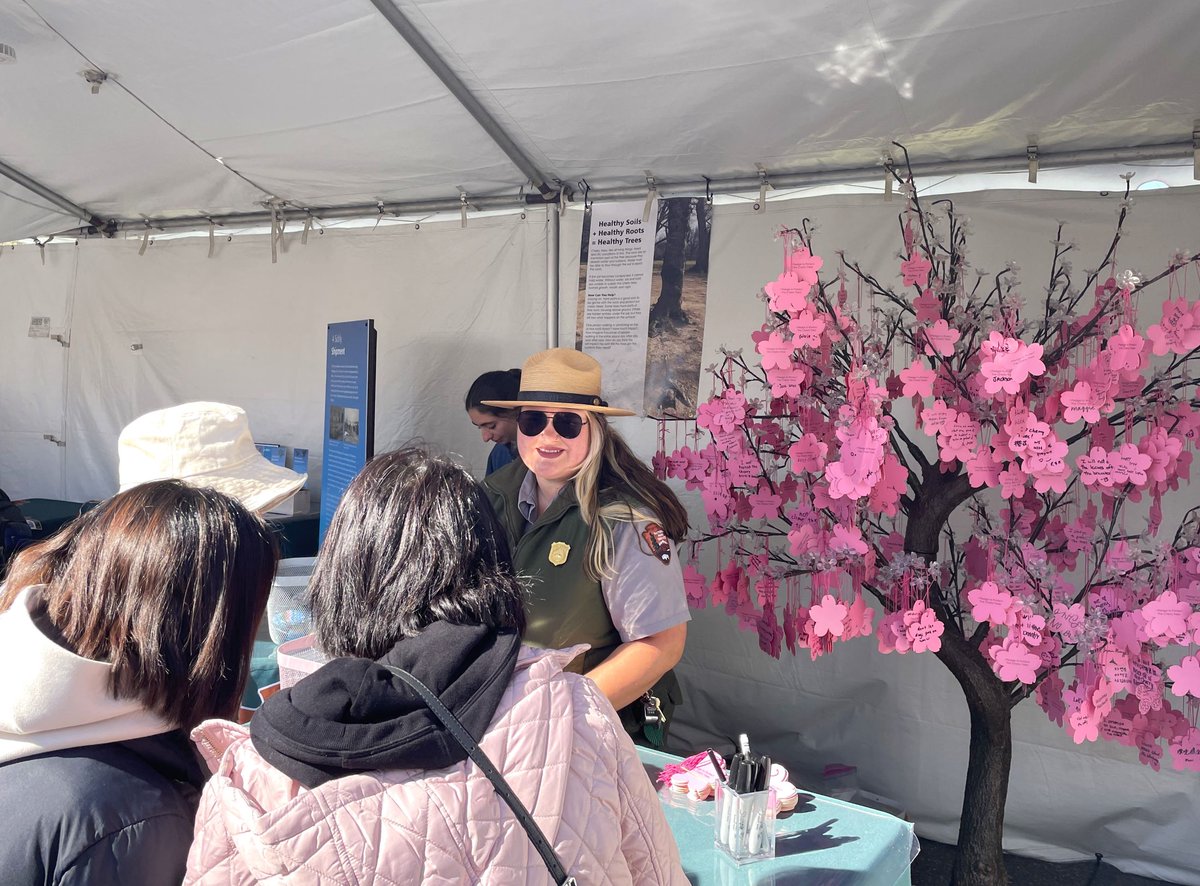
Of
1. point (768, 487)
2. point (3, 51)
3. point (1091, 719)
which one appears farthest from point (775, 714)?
point (3, 51)

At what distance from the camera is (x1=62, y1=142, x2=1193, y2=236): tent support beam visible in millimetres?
2543

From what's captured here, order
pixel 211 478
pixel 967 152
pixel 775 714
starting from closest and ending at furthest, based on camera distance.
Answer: pixel 211 478 → pixel 967 152 → pixel 775 714

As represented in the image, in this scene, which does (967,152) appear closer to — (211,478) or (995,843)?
(995,843)

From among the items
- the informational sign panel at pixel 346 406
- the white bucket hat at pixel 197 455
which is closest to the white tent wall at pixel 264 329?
the informational sign panel at pixel 346 406

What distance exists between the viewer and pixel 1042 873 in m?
2.77

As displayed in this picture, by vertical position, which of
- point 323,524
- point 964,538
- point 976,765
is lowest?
point 976,765

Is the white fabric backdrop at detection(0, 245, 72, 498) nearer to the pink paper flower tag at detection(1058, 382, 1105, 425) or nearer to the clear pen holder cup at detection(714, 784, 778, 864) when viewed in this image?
the clear pen holder cup at detection(714, 784, 778, 864)

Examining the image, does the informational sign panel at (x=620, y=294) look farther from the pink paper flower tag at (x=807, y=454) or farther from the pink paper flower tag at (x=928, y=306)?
the pink paper flower tag at (x=928, y=306)

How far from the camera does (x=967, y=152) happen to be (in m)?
2.67

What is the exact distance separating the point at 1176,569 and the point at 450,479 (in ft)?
5.58

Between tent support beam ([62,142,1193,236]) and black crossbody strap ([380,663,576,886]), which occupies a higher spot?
tent support beam ([62,142,1193,236])

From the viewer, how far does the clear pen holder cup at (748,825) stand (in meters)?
1.36

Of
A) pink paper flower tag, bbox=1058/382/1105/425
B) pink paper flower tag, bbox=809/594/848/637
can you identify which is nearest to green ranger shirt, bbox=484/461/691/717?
pink paper flower tag, bbox=809/594/848/637

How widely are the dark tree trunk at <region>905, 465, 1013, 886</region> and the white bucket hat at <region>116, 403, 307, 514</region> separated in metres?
1.50
